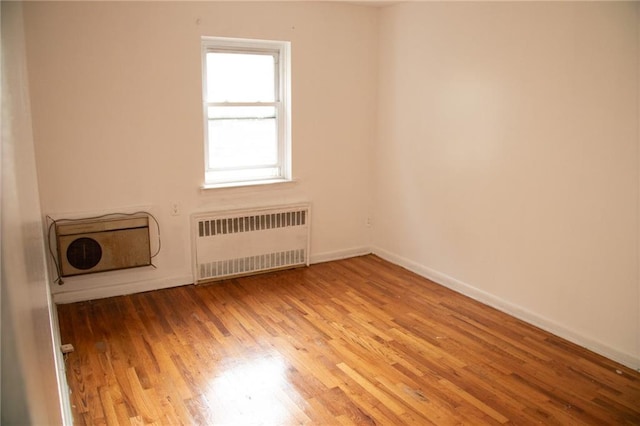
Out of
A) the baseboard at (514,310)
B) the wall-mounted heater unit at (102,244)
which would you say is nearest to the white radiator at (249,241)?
the wall-mounted heater unit at (102,244)

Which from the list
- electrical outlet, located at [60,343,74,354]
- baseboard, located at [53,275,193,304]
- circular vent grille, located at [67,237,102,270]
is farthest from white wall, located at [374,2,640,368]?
electrical outlet, located at [60,343,74,354]

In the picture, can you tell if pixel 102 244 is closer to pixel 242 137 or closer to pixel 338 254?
pixel 242 137

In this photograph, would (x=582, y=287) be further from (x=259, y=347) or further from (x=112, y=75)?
(x=112, y=75)

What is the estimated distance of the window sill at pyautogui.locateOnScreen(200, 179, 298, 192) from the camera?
4598 mm

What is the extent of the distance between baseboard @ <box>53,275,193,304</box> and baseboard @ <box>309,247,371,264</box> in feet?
4.29

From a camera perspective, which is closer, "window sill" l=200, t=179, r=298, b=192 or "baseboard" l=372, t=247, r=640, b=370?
"baseboard" l=372, t=247, r=640, b=370

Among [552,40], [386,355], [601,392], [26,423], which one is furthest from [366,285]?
[26,423]

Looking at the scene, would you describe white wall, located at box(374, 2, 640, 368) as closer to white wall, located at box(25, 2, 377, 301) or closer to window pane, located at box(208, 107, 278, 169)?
white wall, located at box(25, 2, 377, 301)

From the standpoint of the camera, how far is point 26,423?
0.44 metres

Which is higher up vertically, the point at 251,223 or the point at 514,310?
the point at 251,223

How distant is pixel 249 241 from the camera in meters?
4.82

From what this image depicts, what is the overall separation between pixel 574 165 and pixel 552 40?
884 millimetres

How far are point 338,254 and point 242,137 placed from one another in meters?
1.59

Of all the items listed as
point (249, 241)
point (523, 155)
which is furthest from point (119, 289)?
point (523, 155)
